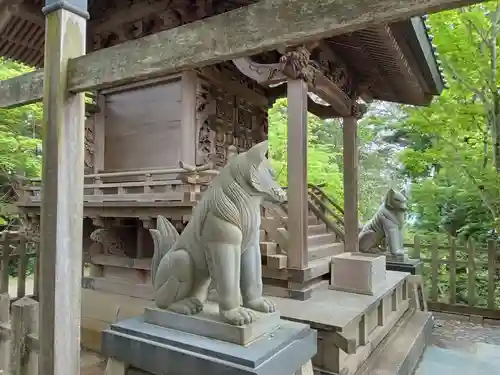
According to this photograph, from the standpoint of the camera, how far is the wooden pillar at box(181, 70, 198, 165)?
549cm

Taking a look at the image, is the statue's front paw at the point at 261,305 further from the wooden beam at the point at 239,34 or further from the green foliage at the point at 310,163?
the green foliage at the point at 310,163

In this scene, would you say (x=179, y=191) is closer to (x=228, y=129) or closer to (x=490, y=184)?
(x=228, y=129)

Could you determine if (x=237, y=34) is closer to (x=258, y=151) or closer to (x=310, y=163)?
(x=258, y=151)

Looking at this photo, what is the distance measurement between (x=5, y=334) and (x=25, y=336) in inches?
12.6

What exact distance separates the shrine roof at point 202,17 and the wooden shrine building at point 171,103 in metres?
0.02

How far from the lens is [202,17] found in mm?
5395

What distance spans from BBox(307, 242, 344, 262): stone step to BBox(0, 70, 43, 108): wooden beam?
3.88 meters

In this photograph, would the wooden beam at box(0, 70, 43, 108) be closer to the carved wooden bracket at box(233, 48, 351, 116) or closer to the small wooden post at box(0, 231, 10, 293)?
the carved wooden bracket at box(233, 48, 351, 116)

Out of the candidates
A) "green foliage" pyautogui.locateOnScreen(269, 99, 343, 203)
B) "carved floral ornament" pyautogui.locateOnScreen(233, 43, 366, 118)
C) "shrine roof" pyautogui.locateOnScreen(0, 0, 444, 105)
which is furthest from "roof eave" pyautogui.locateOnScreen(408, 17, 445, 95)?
"green foliage" pyautogui.locateOnScreen(269, 99, 343, 203)

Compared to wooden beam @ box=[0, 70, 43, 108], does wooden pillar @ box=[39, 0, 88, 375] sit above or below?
below

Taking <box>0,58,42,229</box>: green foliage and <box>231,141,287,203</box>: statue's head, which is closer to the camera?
<box>231,141,287,203</box>: statue's head

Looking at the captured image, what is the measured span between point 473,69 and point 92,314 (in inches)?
334

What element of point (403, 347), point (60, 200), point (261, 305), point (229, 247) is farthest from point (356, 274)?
point (60, 200)

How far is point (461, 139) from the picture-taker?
29.0ft
